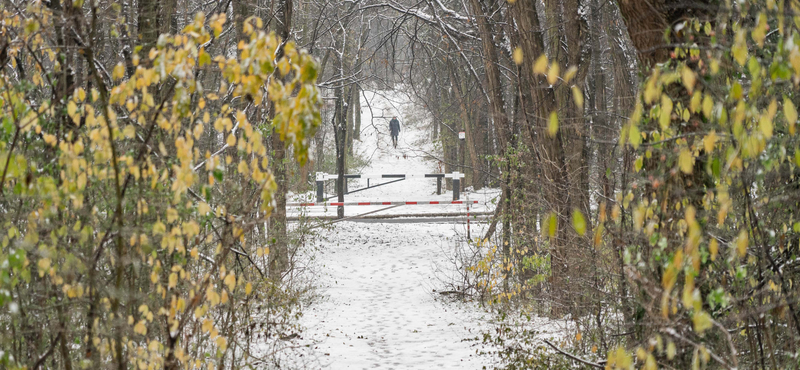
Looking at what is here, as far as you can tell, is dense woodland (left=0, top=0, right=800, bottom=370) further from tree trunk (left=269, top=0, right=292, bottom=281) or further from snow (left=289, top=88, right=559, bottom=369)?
tree trunk (left=269, top=0, right=292, bottom=281)

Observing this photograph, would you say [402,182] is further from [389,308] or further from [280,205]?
[280,205]

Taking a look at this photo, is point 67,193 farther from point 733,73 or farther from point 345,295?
point 345,295

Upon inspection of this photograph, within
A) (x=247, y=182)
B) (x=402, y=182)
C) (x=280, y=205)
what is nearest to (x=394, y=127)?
(x=402, y=182)

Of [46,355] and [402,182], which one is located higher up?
[402,182]

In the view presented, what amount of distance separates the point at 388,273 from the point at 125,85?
337 inches

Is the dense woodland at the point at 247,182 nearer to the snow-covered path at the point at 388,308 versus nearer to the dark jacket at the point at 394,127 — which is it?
the snow-covered path at the point at 388,308

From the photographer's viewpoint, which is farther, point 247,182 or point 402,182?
point 402,182

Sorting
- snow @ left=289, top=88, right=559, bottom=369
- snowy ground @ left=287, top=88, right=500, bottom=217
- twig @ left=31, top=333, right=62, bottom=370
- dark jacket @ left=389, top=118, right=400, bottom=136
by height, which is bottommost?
snow @ left=289, top=88, right=559, bottom=369

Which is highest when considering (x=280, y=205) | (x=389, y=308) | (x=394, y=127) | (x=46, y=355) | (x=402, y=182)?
(x=394, y=127)

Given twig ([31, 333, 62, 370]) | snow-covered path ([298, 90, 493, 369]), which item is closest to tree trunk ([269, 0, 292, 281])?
snow-covered path ([298, 90, 493, 369])

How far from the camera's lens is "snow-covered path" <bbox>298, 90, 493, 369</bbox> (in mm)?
6301

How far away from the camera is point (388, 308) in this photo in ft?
27.8

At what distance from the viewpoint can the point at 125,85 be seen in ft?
8.32

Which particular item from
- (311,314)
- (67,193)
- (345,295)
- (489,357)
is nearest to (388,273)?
(345,295)
